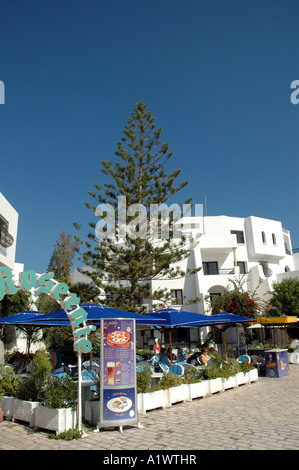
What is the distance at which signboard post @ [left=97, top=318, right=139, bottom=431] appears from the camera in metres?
5.61

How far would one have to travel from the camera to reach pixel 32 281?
17.2 ft

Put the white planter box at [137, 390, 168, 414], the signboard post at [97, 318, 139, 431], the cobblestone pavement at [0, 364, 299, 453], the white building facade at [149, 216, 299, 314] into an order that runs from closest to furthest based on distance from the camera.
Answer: the cobblestone pavement at [0, 364, 299, 453], the signboard post at [97, 318, 139, 431], the white planter box at [137, 390, 168, 414], the white building facade at [149, 216, 299, 314]

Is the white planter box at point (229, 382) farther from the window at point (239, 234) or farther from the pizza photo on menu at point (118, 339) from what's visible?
the window at point (239, 234)

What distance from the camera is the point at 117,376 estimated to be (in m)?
5.72

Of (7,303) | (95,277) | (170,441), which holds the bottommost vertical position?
(170,441)

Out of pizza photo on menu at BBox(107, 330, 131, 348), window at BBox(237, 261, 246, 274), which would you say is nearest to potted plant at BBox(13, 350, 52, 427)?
pizza photo on menu at BBox(107, 330, 131, 348)

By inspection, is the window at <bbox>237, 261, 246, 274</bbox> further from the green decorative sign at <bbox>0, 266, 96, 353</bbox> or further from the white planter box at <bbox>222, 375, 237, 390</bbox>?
the green decorative sign at <bbox>0, 266, 96, 353</bbox>

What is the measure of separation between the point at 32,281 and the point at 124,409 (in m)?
2.42

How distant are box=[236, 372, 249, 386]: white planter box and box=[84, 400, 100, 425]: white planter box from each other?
5.08 meters

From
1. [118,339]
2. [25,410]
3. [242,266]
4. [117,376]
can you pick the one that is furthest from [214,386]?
[242,266]

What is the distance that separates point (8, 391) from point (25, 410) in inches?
34.8

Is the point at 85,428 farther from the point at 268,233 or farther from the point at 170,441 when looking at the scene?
the point at 268,233

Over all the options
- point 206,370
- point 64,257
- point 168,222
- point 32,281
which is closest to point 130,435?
point 32,281

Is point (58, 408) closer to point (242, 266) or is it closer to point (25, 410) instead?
point (25, 410)
